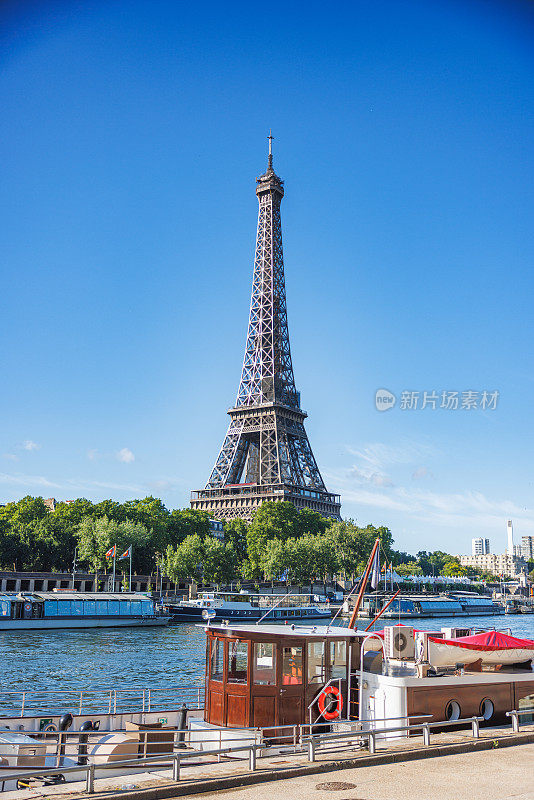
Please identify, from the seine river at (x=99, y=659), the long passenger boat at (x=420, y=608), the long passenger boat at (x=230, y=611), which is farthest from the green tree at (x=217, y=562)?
the seine river at (x=99, y=659)

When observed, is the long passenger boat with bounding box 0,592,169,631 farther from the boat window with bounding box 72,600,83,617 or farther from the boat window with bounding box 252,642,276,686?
the boat window with bounding box 252,642,276,686

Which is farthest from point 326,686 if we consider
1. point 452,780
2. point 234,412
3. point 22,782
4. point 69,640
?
point 234,412

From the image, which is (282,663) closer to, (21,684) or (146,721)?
(146,721)

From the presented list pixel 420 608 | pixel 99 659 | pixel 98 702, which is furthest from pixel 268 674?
pixel 420 608

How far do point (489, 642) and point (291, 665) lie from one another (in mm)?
5247

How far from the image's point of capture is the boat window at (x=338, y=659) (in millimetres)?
16734

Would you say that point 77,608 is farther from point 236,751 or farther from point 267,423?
point 267,423

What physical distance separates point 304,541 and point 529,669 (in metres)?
92.2

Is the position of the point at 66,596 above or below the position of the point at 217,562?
below

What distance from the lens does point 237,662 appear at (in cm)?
1619

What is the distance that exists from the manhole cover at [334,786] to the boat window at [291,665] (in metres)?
4.25

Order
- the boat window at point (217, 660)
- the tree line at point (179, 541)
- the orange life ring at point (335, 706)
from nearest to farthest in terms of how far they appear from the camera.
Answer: the orange life ring at point (335, 706) → the boat window at point (217, 660) → the tree line at point (179, 541)

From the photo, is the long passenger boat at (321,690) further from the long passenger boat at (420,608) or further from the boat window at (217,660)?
the long passenger boat at (420,608)

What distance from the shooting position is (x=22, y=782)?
14.1m
